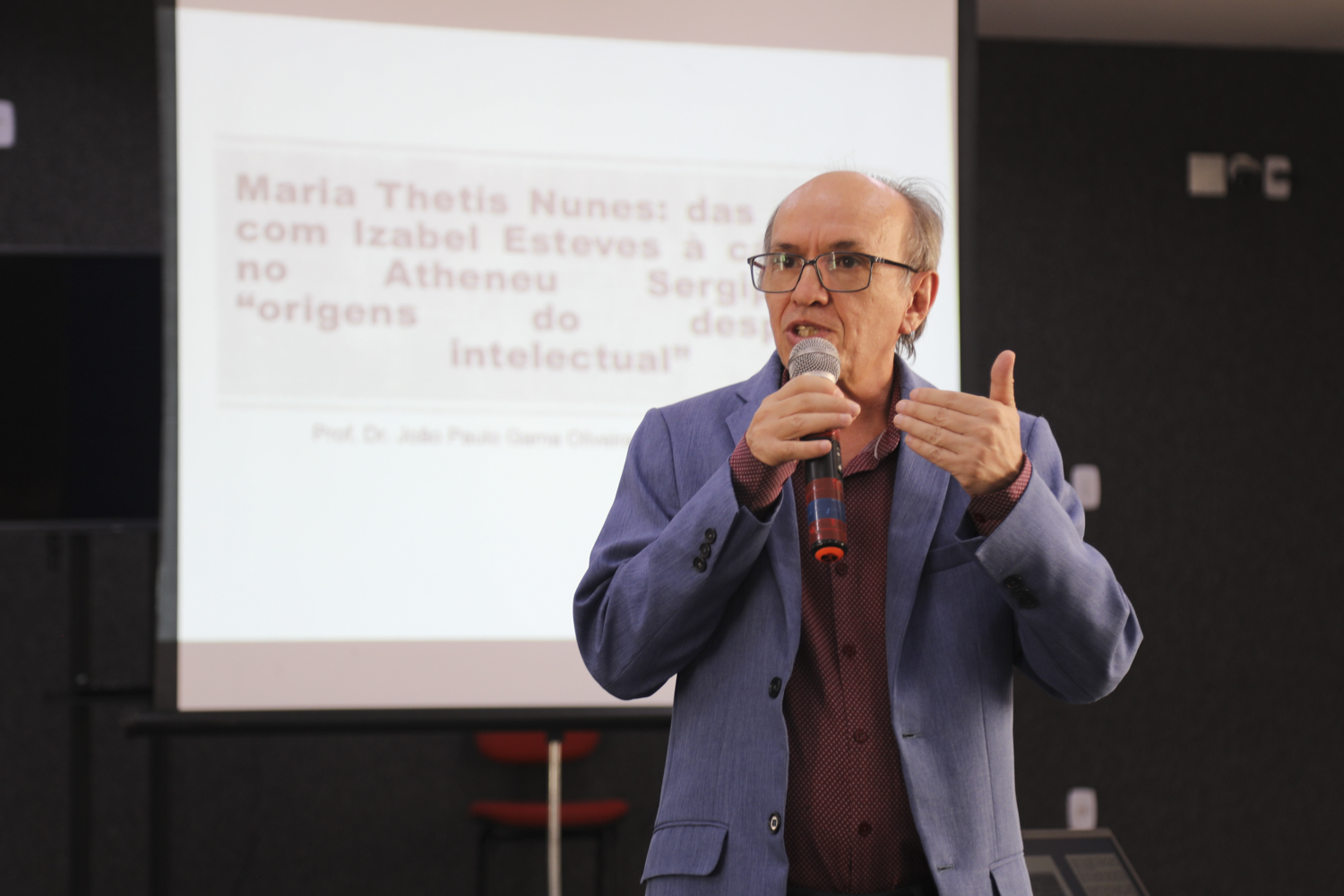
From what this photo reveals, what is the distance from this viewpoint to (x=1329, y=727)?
378cm

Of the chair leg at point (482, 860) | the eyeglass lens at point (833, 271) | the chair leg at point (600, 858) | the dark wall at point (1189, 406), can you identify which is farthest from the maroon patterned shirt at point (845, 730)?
the dark wall at point (1189, 406)

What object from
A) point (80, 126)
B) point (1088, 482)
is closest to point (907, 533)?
point (1088, 482)

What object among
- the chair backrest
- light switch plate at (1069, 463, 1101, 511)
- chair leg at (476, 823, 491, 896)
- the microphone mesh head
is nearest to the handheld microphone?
the microphone mesh head

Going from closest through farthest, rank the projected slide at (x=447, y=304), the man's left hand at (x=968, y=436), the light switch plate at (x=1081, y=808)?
the man's left hand at (x=968, y=436)
the projected slide at (x=447, y=304)
the light switch plate at (x=1081, y=808)

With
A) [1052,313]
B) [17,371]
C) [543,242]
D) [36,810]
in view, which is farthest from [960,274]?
[36,810]

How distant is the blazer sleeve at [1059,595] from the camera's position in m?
1.01

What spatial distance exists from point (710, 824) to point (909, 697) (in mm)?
245

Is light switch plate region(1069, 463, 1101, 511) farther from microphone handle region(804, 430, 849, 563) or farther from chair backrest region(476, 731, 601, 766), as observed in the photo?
microphone handle region(804, 430, 849, 563)

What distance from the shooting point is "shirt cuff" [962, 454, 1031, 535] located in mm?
1026

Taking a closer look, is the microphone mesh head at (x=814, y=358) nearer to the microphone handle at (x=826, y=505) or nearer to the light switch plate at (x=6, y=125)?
the microphone handle at (x=826, y=505)

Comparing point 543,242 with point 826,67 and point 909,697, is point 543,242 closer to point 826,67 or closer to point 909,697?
point 826,67

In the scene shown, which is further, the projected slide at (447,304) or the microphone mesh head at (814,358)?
the projected slide at (447,304)

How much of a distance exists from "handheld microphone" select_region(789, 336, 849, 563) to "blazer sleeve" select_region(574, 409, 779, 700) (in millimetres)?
54

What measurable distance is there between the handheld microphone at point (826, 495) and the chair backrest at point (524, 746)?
2.32 meters
